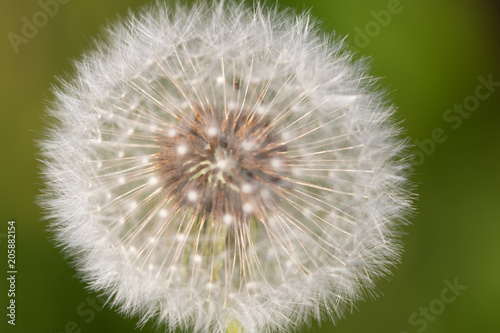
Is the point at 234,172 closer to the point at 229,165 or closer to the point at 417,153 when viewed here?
the point at 229,165

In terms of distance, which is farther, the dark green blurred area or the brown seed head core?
the dark green blurred area

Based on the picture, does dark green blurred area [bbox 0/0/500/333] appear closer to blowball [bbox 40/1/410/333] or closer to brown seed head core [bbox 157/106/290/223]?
blowball [bbox 40/1/410/333]

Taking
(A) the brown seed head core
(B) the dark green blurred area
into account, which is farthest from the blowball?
(B) the dark green blurred area

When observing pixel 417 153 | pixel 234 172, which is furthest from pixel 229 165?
pixel 417 153

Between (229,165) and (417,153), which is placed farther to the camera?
(417,153)

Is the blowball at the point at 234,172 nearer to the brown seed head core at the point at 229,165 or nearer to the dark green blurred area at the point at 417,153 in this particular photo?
the brown seed head core at the point at 229,165
